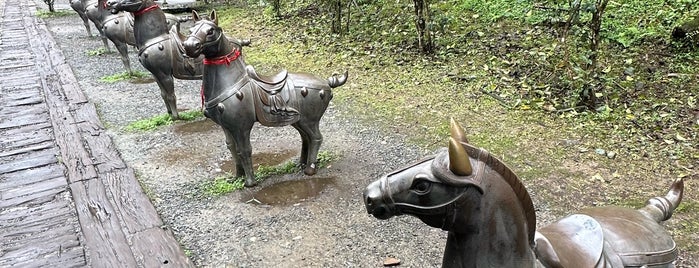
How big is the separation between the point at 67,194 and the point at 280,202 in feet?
7.02

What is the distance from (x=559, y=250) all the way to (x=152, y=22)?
5.43 m

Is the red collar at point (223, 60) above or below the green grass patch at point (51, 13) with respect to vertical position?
above

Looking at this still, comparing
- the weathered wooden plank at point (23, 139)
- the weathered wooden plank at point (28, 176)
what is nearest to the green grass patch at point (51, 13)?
the weathered wooden plank at point (23, 139)

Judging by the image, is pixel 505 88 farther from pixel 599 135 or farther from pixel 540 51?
pixel 599 135

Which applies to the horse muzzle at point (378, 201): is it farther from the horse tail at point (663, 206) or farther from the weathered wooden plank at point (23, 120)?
the weathered wooden plank at point (23, 120)

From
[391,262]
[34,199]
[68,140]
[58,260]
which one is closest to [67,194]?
[34,199]

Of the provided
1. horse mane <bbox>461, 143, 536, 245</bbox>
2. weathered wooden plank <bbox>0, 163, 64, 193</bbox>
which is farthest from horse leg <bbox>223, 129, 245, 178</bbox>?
horse mane <bbox>461, 143, 536, 245</bbox>

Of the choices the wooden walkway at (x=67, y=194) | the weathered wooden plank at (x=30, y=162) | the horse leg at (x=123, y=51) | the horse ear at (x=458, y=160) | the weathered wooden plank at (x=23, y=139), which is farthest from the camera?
the horse leg at (x=123, y=51)

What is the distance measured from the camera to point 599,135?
5.13 m

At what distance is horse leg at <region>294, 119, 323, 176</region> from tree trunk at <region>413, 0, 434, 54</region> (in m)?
3.84

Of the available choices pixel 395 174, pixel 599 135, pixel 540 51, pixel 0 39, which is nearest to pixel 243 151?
pixel 395 174

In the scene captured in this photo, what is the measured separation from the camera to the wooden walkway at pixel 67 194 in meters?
3.76

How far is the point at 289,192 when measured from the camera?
4539 millimetres

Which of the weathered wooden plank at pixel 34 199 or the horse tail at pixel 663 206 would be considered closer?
the horse tail at pixel 663 206
